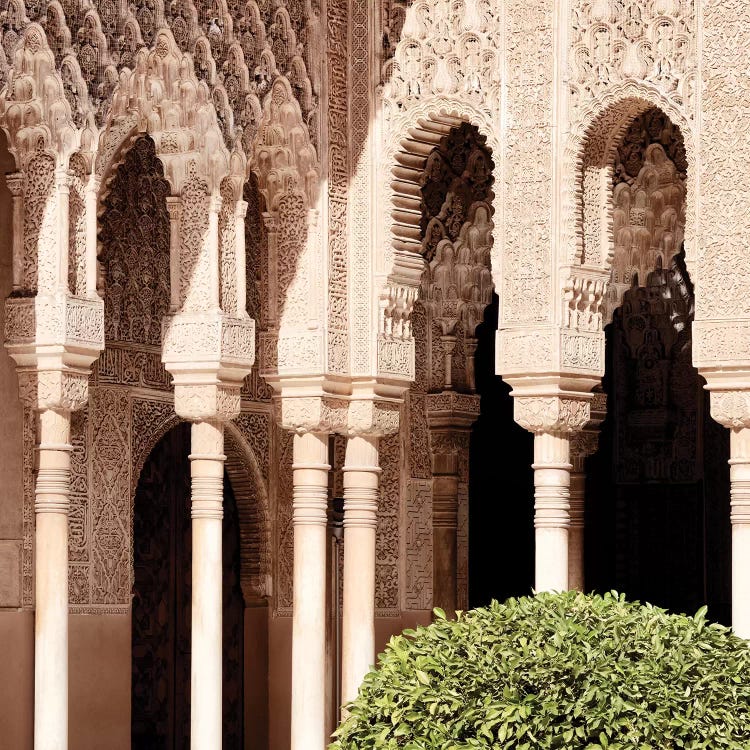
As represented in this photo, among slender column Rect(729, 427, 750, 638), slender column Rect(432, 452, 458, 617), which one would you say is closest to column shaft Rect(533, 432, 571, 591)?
slender column Rect(729, 427, 750, 638)

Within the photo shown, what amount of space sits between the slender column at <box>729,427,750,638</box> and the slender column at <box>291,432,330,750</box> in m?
2.64

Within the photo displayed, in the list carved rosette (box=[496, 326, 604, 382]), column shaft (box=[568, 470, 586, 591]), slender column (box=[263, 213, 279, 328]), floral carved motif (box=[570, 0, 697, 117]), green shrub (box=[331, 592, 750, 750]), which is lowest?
green shrub (box=[331, 592, 750, 750])

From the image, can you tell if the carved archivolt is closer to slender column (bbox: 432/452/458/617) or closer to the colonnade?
the colonnade

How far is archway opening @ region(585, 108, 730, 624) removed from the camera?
655 inches

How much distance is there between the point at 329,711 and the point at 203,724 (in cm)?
306

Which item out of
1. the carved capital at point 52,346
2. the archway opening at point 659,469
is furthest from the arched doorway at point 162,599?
the archway opening at point 659,469

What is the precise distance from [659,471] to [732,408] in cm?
548

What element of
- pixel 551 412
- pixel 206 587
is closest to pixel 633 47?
pixel 551 412

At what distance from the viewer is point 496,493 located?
666 inches

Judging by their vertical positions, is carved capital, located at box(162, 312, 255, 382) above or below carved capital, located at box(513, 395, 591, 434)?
above

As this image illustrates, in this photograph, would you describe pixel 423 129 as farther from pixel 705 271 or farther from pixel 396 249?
pixel 705 271

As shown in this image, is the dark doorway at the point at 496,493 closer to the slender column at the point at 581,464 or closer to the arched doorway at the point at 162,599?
the slender column at the point at 581,464

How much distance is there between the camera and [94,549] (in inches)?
550

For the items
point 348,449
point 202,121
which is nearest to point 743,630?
point 348,449
